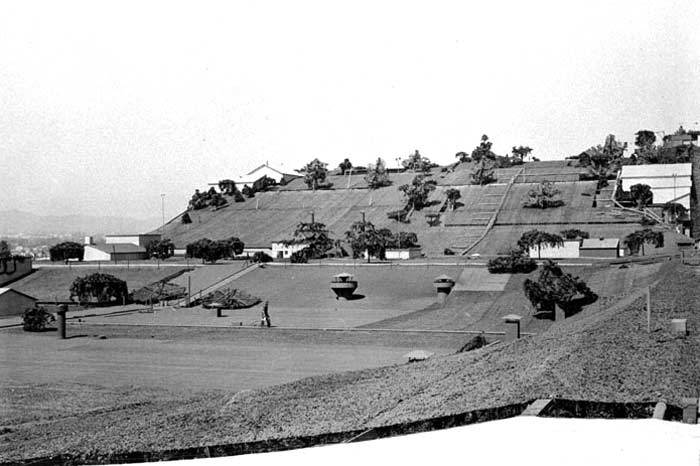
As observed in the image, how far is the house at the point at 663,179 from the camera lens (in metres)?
75.1

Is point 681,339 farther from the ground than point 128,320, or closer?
farther from the ground

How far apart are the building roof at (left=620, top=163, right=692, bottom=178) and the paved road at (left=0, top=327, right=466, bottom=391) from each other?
53396 mm

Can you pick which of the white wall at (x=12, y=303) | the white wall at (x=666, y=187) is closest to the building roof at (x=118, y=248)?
the white wall at (x=12, y=303)

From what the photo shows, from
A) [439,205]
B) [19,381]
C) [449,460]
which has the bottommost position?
[19,381]

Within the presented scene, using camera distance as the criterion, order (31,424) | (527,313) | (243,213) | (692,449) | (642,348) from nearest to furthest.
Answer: (692,449)
(642,348)
(31,424)
(527,313)
(243,213)

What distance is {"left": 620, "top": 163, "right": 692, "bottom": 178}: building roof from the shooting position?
76438mm

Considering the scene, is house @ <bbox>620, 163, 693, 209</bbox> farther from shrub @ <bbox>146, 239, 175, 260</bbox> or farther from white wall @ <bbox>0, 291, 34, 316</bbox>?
white wall @ <bbox>0, 291, 34, 316</bbox>

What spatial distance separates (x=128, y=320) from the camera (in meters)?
41.7

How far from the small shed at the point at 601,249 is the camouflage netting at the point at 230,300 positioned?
23.3 meters

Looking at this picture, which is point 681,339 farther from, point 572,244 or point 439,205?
point 439,205

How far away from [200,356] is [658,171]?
62.2 metres

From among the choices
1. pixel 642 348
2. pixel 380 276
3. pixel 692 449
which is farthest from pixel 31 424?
pixel 380 276

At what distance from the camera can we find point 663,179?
252 ft

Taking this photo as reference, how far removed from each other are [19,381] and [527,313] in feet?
77.0
